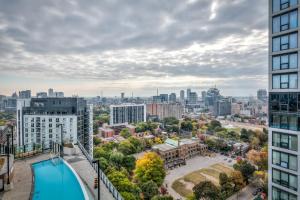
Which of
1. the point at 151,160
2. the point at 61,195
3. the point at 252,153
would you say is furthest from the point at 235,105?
the point at 61,195

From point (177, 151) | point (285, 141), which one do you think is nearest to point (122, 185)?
point (285, 141)

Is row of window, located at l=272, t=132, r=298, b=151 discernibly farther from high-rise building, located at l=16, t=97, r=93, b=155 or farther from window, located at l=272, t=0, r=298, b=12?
high-rise building, located at l=16, t=97, r=93, b=155

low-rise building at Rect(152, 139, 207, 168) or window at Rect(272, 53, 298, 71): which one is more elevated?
window at Rect(272, 53, 298, 71)

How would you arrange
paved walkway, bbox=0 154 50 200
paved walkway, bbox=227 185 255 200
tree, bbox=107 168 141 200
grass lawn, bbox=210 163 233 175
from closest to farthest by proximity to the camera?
paved walkway, bbox=0 154 50 200
tree, bbox=107 168 141 200
paved walkway, bbox=227 185 255 200
grass lawn, bbox=210 163 233 175

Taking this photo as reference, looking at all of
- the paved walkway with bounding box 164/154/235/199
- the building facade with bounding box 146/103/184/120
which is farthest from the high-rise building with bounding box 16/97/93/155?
the building facade with bounding box 146/103/184/120

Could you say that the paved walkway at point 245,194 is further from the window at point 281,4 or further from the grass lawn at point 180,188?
the window at point 281,4

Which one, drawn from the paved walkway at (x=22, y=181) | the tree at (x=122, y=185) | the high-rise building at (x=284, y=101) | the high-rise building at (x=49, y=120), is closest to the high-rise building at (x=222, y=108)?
the high-rise building at (x=49, y=120)
